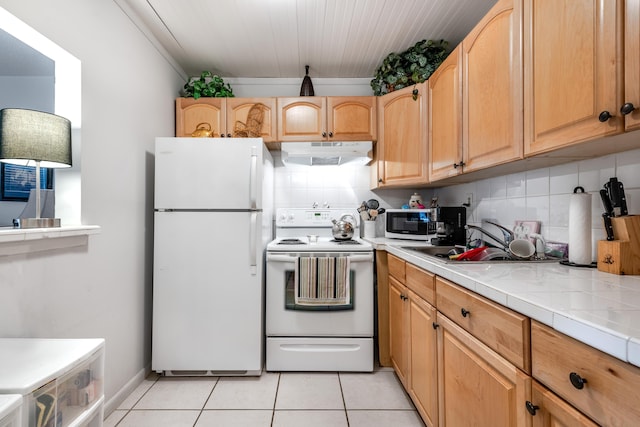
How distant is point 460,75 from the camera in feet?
5.60

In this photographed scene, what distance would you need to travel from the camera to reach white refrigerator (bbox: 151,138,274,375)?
6.84 ft

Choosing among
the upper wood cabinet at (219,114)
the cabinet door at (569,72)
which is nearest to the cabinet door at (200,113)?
the upper wood cabinet at (219,114)

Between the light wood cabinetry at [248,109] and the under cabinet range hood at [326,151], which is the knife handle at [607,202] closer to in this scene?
the under cabinet range hood at [326,151]

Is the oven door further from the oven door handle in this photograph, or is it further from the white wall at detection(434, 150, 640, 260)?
the white wall at detection(434, 150, 640, 260)

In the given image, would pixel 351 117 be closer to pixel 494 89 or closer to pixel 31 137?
pixel 494 89

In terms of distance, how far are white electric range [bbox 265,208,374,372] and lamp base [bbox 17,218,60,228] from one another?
119 centimetres

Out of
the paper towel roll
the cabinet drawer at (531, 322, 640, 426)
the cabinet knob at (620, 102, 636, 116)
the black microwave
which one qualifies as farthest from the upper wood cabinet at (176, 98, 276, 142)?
the cabinet drawer at (531, 322, 640, 426)

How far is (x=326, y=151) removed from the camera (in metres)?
2.58

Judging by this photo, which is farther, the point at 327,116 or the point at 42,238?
the point at 327,116

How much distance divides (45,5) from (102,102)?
1.53ft

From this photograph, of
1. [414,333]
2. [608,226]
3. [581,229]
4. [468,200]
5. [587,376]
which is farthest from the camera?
[468,200]

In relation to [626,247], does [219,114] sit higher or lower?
higher

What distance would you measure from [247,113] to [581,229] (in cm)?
231

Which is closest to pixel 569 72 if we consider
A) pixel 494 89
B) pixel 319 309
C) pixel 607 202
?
pixel 494 89
